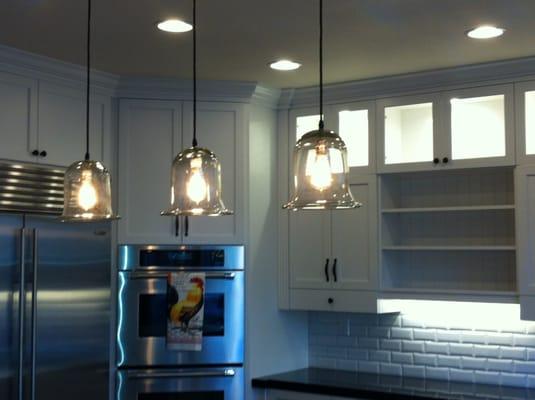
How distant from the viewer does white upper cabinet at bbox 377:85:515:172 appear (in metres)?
4.24

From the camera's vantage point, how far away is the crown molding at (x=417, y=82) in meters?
4.17

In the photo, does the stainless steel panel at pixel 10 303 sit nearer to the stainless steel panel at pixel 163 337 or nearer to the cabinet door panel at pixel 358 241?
the stainless steel panel at pixel 163 337

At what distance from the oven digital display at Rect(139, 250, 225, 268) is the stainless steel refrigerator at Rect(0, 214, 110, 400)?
0.23 meters

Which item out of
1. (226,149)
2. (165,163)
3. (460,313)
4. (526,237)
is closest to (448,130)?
(526,237)

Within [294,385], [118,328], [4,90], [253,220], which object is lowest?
[294,385]

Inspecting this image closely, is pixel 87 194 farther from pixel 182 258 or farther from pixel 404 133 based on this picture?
pixel 404 133

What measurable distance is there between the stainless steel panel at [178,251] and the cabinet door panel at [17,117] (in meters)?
0.78

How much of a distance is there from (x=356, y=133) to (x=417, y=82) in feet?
1.59

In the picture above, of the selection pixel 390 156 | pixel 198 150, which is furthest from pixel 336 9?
pixel 390 156

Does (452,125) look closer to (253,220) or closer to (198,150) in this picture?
(253,220)

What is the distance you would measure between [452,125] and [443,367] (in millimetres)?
1415

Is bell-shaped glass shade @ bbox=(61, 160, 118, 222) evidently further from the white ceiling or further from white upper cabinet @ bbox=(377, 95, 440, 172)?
white upper cabinet @ bbox=(377, 95, 440, 172)

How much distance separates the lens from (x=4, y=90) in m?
3.91

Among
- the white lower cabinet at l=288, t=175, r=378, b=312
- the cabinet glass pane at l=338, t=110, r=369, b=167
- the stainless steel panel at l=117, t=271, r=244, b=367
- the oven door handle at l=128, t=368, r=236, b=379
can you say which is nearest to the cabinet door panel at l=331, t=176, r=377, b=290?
the white lower cabinet at l=288, t=175, r=378, b=312
